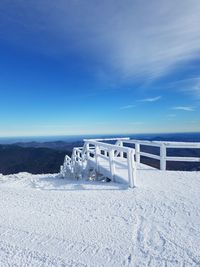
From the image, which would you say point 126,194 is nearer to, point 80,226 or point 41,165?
point 80,226

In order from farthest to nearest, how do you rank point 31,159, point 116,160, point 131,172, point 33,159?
point 31,159, point 33,159, point 116,160, point 131,172

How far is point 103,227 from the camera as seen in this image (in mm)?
4840

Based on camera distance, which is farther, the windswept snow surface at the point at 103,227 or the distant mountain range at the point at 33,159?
the distant mountain range at the point at 33,159

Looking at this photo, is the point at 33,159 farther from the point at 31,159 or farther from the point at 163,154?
the point at 163,154

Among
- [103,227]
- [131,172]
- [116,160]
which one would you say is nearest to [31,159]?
[116,160]

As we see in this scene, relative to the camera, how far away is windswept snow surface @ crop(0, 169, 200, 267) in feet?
12.6

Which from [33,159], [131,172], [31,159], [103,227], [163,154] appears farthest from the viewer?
[31,159]

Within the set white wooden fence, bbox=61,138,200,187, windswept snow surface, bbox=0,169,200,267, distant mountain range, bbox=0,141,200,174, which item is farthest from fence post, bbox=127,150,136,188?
distant mountain range, bbox=0,141,200,174

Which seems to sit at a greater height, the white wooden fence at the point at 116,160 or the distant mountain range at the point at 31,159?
the white wooden fence at the point at 116,160

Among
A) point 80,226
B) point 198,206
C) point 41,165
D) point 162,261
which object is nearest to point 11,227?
point 80,226

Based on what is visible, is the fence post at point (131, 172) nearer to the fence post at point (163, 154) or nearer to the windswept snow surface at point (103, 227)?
the windswept snow surface at point (103, 227)

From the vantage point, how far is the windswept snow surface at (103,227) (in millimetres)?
3830

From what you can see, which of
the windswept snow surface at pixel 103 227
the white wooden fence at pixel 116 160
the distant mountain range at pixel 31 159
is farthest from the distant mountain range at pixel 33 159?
the windswept snow surface at pixel 103 227

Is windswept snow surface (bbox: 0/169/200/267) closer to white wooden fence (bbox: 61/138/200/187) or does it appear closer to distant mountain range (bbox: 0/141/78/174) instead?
white wooden fence (bbox: 61/138/200/187)
